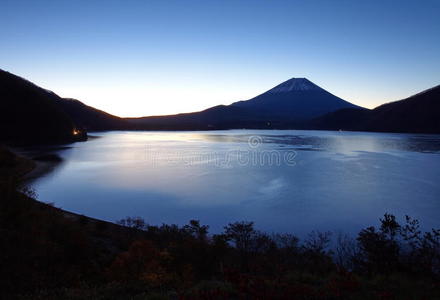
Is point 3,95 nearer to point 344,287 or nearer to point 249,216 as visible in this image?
point 249,216

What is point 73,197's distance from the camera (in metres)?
18.0

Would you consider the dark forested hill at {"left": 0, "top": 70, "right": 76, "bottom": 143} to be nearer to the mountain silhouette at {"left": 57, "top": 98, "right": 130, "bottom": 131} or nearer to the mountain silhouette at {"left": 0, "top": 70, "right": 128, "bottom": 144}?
the mountain silhouette at {"left": 0, "top": 70, "right": 128, "bottom": 144}

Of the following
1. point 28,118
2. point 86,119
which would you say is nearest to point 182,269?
point 28,118

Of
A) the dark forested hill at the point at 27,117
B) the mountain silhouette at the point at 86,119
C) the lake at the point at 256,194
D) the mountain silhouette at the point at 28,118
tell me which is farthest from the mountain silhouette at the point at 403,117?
the dark forested hill at the point at 27,117

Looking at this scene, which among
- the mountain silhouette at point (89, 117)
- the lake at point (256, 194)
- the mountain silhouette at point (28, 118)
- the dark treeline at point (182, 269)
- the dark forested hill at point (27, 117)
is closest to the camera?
the dark treeline at point (182, 269)

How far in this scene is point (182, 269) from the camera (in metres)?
6.25

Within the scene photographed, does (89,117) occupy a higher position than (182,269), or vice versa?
(89,117)

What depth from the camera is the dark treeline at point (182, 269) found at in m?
4.27

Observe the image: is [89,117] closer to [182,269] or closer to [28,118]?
[28,118]

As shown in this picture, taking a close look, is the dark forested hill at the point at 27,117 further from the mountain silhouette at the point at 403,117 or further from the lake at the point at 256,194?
the mountain silhouette at the point at 403,117

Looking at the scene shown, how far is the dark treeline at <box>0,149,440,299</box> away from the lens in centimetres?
427

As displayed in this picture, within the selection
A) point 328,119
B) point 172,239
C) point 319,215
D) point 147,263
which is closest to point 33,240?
point 147,263

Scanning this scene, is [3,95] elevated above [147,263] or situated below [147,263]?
above

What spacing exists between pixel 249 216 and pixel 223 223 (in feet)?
4.90
